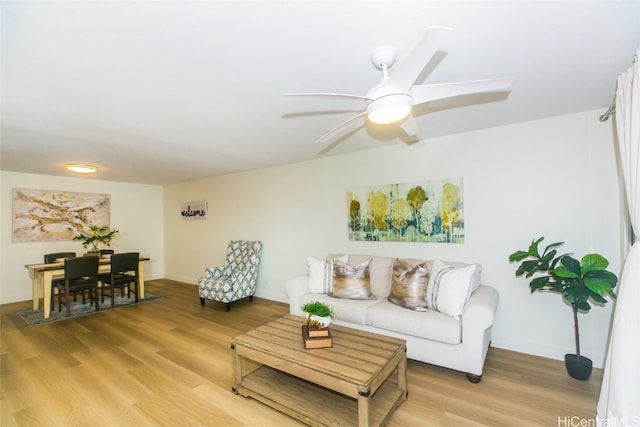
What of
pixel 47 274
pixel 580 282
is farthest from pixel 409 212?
pixel 47 274

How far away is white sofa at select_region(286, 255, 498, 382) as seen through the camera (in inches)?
90.0

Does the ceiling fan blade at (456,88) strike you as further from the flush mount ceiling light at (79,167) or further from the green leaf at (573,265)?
the flush mount ceiling light at (79,167)

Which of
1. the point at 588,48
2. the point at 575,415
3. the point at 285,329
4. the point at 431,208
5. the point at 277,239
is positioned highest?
the point at 588,48

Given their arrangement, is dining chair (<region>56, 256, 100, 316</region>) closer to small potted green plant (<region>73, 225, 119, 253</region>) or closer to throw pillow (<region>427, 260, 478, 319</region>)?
small potted green plant (<region>73, 225, 119, 253</region>)

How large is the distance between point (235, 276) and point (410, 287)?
2.85m

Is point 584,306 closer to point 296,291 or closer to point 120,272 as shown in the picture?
point 296,291

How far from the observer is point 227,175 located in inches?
217

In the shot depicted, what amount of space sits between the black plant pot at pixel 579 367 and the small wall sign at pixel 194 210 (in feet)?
19.5

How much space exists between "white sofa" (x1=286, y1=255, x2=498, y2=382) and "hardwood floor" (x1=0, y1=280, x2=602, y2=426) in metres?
0.19

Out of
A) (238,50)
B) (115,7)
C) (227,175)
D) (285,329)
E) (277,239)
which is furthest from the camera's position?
(227,175)

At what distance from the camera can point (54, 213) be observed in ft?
17.2

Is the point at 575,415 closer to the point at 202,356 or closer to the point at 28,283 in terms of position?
the point at 202,356

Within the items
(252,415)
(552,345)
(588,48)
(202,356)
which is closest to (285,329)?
(252,415)

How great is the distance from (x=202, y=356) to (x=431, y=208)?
118 inches
